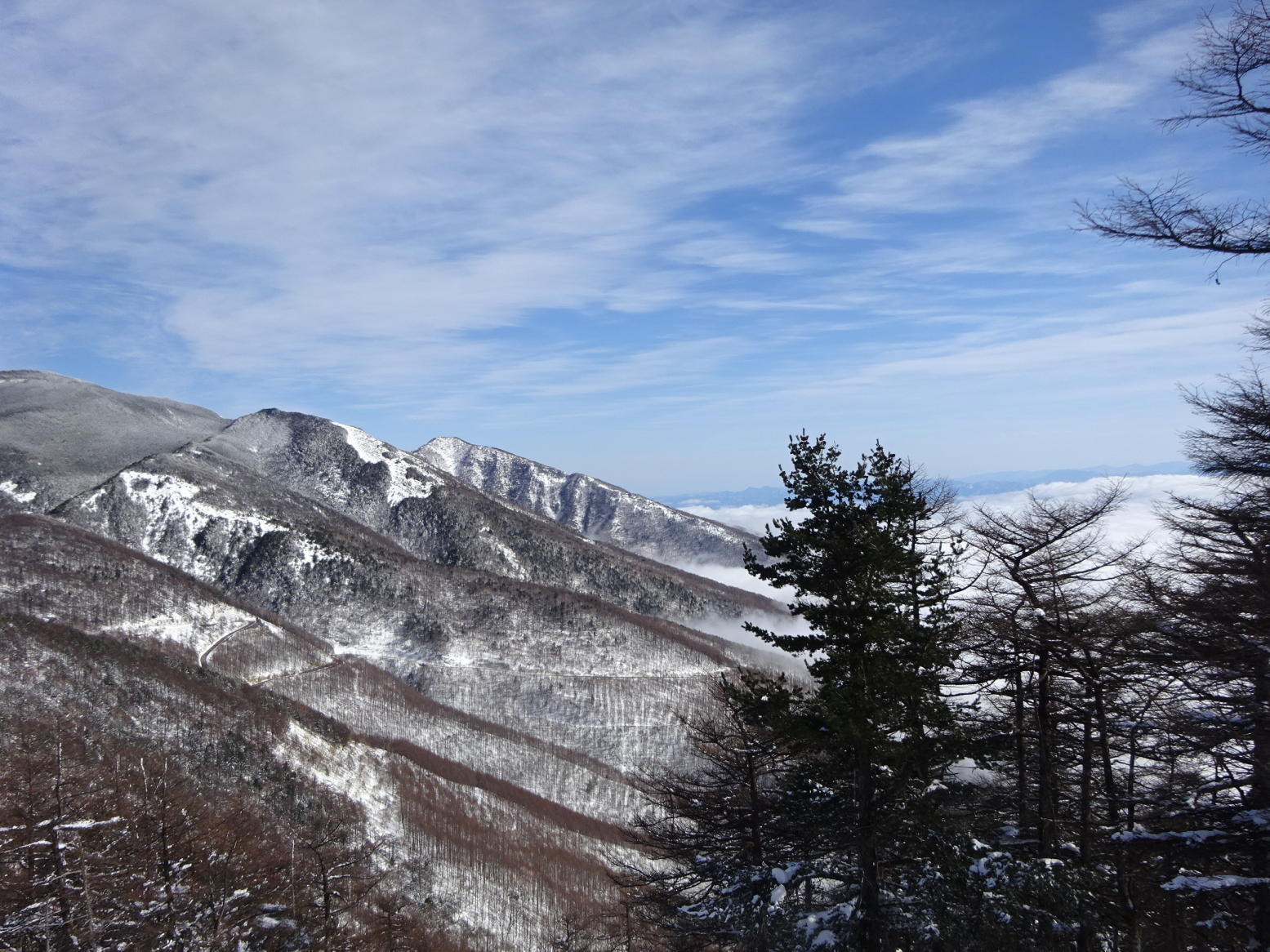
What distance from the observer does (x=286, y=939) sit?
21156 mm

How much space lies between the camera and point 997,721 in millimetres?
15977

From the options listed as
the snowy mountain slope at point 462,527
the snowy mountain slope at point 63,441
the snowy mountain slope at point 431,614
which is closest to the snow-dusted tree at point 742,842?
the snowy mountain slope at point 431,614

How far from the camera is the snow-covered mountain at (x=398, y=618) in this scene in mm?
76000

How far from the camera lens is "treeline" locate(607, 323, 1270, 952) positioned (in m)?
11.4

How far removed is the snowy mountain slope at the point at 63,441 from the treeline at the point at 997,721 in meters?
153

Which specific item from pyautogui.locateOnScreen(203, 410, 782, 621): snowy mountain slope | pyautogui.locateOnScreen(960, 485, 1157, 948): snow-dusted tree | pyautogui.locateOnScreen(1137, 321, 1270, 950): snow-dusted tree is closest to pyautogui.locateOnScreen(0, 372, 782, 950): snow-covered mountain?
pyautogui.locateOnScreen(203, 410, 782, 621): snowy mountain slope

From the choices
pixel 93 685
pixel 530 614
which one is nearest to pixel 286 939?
pixel 93 685

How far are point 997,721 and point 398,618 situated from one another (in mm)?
125659

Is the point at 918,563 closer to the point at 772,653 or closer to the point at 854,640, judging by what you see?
the point at 854,640

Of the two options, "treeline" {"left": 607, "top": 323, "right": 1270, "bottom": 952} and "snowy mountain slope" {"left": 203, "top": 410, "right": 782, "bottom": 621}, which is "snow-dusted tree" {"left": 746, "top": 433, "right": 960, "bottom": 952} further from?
"snowy mountain slope" {"left": 203, "top": 410, "right": 782, "bottom": 621}

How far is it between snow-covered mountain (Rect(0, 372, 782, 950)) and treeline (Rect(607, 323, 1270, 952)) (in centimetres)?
4945

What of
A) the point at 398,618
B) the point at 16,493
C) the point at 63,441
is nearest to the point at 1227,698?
the point at 398,618

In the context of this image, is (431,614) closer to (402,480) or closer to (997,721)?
(402,480)

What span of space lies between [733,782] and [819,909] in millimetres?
4460
